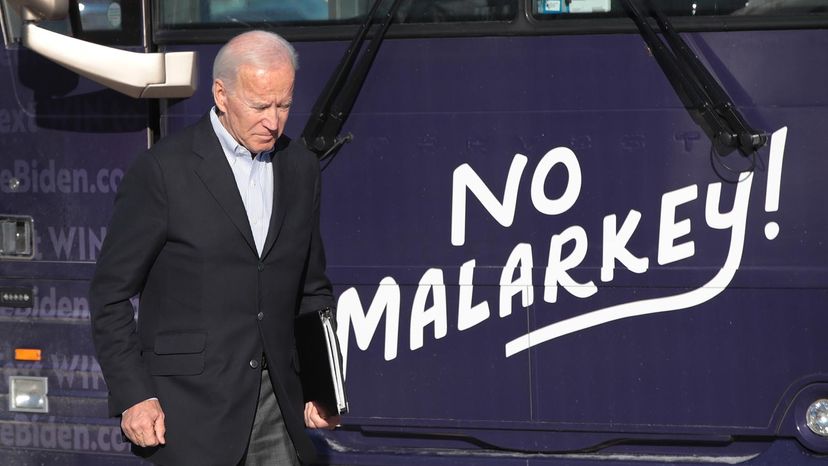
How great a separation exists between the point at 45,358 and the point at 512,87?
1.97 metres

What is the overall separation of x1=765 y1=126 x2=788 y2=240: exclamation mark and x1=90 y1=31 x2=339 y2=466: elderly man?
1593 mm

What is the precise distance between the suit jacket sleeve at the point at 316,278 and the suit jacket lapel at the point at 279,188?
105 mm

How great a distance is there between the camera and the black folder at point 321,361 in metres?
3.39

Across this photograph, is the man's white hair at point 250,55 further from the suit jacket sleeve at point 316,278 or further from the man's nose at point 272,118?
the suit jacket sleeve at point 316,278

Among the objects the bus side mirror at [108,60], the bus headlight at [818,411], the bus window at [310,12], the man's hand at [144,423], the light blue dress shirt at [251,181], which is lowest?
the bus headlight at [818,411]

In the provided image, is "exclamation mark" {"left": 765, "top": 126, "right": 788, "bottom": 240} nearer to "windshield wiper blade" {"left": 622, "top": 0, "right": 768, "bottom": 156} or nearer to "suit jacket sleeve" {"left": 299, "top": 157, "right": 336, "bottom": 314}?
"windshield wiper blade" {"left": 622, "top": 0, "right": 768, "bottom": 156}

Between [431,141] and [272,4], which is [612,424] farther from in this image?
[272,4]

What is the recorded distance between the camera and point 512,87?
13.7 feet

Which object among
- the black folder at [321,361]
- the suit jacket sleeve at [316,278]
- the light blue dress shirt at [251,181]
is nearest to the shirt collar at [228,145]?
the light blue dress shirt at [251,181]

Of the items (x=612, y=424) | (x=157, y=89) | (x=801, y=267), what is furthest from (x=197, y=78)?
(x=801, y=267)

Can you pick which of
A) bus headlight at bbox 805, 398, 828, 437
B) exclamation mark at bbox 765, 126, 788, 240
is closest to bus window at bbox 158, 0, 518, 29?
exclamation mark at bbox 765, 126, 788, 240

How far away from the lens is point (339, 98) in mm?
4242

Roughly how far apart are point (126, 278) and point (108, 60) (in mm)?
1316

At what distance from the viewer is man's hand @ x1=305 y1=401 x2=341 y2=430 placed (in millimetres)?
3459
